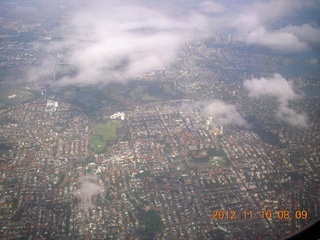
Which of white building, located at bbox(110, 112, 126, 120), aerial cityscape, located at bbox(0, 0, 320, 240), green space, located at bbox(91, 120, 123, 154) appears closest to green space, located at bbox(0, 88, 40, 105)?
aerial cityscape, located at bbox(0, 0, 320, 240)

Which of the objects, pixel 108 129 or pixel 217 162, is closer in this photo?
pixel 217 162

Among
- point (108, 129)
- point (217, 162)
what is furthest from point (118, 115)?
point (217, 162)

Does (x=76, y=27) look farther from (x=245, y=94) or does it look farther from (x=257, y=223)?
(x=257, y=223)

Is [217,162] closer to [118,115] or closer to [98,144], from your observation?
[98,144]

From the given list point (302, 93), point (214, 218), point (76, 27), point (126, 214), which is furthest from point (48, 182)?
point (76, 27)

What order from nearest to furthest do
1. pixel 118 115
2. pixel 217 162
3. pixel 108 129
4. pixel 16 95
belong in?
pixel 217 162 → pixel 108 129 → pixel 118 115 → pixel 16 95

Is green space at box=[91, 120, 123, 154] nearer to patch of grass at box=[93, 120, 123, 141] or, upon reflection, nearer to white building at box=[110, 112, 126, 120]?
patch of grass at box=[93, 120, 123, 141]

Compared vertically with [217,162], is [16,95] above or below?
above

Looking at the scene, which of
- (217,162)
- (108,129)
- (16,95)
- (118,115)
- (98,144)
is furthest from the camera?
(16,95)
